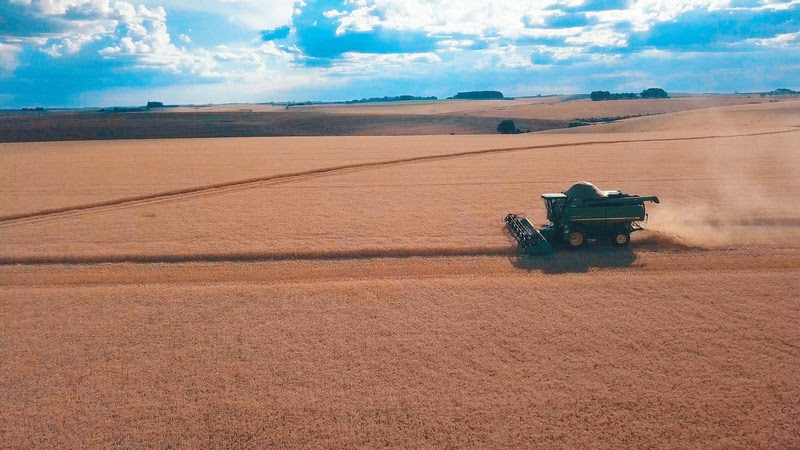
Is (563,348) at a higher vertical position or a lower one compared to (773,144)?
lower

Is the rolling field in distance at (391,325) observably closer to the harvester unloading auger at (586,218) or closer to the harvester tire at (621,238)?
the harvester tire at (621,238)

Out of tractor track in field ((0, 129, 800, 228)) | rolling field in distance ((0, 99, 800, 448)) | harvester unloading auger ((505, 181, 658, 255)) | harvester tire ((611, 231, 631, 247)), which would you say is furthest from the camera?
tractor track in field ((0, 129, 800, 228))

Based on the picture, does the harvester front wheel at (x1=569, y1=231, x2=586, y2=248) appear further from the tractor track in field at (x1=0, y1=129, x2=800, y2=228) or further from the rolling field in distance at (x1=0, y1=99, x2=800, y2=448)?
the tractor track in field at (x1=0, y1=129, x2=800, y2=228)

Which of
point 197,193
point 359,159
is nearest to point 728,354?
point 197,193

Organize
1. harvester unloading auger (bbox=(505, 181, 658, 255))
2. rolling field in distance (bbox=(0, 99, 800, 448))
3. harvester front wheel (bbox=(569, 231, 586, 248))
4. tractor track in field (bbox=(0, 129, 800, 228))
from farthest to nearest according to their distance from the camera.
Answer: tractor track in field (bbox=(0, 129, 800, 228))
harvester front wheel (bbox=(569, 231, 586, 248))
harvester unloading auger (bbox=(505, 181, 658, 255))
rolling field in distance (bbox=(0, 99, 800, 448))

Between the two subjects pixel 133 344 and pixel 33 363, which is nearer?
pixel 33 363

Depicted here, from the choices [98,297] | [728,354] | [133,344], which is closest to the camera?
[728,354]

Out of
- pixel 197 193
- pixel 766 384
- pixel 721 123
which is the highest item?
pixel 721 123

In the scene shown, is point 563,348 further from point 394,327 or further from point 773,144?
point 773,144

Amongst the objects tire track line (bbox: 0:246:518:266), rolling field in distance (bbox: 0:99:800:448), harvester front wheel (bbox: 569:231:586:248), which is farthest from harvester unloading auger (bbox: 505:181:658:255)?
tire track line (bbox: 0:246:518:266)
